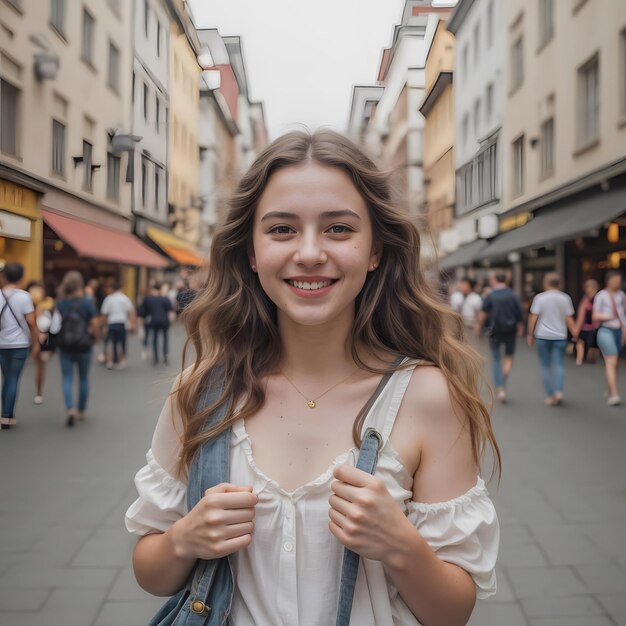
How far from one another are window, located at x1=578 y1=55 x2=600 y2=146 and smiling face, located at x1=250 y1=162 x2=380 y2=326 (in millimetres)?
1081

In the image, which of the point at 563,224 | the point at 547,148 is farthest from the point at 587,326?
the point at 547,148

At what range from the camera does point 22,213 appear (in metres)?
1.42

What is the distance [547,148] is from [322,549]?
51.0 inches

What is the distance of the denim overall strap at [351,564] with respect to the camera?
1.02 metres

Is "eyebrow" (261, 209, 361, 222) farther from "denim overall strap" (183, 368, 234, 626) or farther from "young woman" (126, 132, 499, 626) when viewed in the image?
"denim overall strap" (183, 368, 234, 626)

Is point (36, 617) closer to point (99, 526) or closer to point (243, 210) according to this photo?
point (99, 526)

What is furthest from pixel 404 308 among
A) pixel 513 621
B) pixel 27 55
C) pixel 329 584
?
pixel 513 621

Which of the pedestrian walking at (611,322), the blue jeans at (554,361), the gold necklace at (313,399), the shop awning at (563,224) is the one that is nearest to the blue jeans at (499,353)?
the blue jeans at (554,361)

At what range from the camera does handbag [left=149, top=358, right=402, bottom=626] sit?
103cm

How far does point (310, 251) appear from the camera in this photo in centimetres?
105

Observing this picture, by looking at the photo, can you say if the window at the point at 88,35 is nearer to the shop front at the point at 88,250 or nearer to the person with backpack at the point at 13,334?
the shop front at the point at 88,250

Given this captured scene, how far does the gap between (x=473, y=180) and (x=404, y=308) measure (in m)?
0.53

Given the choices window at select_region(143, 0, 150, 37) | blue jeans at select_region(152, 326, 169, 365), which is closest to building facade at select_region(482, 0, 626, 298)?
window at select_region(143, 0, 150, 37)

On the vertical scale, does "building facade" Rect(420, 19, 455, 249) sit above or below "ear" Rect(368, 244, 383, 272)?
above
